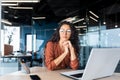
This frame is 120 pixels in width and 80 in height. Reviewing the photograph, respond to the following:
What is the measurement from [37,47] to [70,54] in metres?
3.79

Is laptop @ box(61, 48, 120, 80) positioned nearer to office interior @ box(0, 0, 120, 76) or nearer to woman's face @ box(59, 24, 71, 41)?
woman's face @ box(59, 24, 71, 41)

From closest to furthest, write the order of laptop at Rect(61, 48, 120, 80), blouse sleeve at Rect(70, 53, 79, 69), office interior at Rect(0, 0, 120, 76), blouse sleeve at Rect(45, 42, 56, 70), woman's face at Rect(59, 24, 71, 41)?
1. laptop at Rect(61, 48, 120, 80)
2. blouse sleeve at Rect(45, 42, 56, 70)
3. blouse sleeve at Rect(70, 53, 79, 69)
4. woman's face at Rect(59, 24, 71, 41)
5. office interior at Rect(0, 0, 120, 76)

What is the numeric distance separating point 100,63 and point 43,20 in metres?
4.58

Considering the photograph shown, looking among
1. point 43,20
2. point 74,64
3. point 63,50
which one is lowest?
point 74,64

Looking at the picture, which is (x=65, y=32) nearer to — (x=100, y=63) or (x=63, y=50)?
(x=63, y=50)

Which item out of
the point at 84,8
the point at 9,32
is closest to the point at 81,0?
the point at 84,8

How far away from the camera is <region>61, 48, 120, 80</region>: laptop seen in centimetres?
147

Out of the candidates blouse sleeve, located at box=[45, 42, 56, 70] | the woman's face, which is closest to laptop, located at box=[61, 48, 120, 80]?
blouse sleeve, located at box=[45, 42, 56, 70]

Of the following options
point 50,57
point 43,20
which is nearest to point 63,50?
point 50,57

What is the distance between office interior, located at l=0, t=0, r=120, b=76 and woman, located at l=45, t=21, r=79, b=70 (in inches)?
140

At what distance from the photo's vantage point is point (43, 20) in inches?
238

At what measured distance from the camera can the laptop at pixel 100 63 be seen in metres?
1.47

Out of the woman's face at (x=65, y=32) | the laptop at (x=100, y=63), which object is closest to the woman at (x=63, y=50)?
the woman's face at (x=65, y=32)

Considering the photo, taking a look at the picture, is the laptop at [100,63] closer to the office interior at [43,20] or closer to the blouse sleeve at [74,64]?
the blouse sleeve at [74,64]
